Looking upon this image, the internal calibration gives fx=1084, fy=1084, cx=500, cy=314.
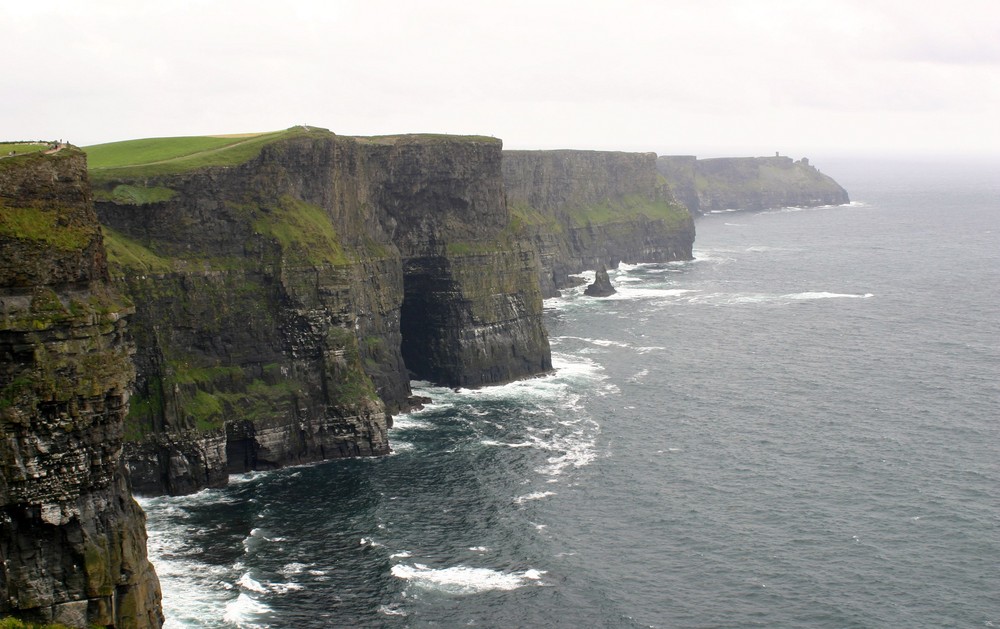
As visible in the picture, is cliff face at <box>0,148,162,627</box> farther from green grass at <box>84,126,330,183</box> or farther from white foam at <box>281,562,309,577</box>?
green grass at <box>84,126,330,183</box>

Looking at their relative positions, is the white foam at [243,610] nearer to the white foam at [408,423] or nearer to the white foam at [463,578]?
the white foam at [463,578]

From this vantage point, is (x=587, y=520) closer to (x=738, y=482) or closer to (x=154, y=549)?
(x=738, y=482)

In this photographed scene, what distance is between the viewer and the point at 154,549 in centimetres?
8319

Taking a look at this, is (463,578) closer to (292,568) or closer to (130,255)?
(292,568)

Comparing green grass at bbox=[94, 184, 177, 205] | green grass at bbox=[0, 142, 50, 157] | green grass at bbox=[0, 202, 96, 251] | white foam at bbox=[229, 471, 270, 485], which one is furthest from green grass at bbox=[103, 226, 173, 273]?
green grass at bbox=[0, 202, 96, 251]

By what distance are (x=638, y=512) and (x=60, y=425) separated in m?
48.1

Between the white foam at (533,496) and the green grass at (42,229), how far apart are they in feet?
143

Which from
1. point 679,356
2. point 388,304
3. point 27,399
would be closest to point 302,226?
point 388,304

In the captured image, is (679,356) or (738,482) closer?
(738,482)

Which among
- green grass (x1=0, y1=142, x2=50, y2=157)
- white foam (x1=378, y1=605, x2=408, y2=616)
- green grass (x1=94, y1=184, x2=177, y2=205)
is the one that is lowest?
white foam (x1=378, y1=605, x2=408, y2=616)

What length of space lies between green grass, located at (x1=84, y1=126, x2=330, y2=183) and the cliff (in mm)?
369

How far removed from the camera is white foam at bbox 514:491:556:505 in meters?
95.1

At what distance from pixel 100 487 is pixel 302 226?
50.4 m

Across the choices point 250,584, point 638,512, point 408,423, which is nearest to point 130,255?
point 408,423
